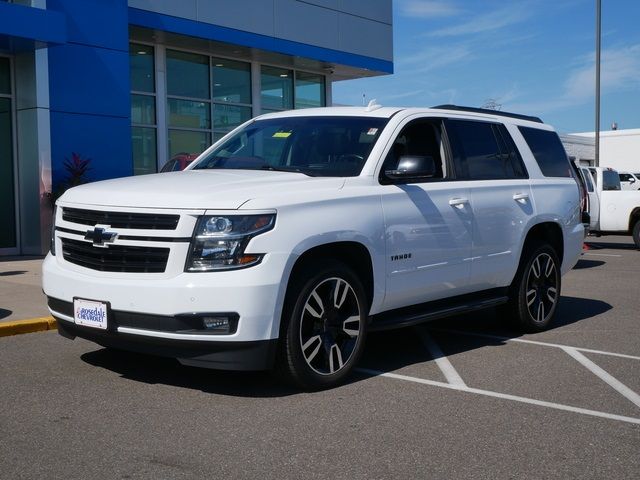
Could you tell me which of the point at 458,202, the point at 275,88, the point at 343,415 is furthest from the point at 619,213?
the point at 343,415

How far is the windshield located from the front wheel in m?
2.25

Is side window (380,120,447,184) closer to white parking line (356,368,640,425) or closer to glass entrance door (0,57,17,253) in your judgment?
white parking line (356,368,640,425)

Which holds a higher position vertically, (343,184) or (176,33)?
(176,33)

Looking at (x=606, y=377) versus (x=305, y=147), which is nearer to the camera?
(x=606, y=377)

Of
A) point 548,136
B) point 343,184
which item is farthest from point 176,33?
point 343,184

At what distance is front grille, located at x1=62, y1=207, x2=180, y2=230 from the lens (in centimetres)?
522

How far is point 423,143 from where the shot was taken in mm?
7035

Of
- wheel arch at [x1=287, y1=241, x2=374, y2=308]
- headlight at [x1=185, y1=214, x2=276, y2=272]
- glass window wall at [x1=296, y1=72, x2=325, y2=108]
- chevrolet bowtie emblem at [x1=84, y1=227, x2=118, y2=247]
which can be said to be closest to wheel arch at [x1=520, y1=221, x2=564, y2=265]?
wheel arch at [x1=287, y1=241, x2=374, y2=308]

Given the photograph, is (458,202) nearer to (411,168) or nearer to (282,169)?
(411,168)

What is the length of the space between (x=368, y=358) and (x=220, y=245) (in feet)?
7.22

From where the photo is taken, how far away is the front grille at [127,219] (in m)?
5.22

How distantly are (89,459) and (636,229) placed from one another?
16893 millimetres

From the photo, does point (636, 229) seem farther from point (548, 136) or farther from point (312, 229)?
point (312, 229)

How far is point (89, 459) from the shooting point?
4250mm
